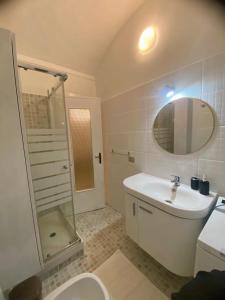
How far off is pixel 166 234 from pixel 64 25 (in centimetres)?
241

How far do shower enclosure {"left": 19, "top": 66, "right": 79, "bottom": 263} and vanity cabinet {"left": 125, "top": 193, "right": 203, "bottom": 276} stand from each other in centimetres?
79

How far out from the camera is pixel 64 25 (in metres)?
1.62

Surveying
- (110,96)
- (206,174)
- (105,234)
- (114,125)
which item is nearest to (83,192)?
(105,234)

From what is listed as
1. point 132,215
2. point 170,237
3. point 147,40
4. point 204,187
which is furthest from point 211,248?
point 147,40

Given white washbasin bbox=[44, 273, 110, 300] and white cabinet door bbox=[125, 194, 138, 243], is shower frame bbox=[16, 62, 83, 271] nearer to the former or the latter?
white washbasin bbox=[44, 273, 110, 300]

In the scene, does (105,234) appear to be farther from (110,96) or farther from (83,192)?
(110,96)

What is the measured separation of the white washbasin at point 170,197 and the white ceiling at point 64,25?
193 centimetres

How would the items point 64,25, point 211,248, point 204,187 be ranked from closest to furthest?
point 211,248 < point 204,187 < point 64,25

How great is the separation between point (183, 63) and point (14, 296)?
80.5 inches

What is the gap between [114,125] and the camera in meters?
2.17

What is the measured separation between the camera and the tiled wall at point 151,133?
1.15 metres

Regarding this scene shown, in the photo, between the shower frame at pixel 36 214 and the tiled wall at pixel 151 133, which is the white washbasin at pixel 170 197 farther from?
the shower frame at pixel 36 214

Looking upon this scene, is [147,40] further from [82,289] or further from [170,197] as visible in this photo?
[82,289]

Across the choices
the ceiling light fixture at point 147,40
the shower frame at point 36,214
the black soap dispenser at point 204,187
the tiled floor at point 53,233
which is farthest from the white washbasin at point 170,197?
the ceiling light fixture at point 147,40
